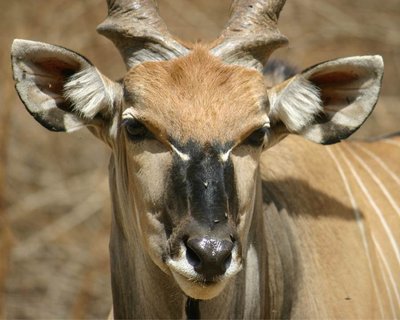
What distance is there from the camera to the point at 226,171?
3641mm

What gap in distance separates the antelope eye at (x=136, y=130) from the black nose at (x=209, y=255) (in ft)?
1.64

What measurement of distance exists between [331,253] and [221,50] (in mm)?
914

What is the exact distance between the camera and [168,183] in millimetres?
3668

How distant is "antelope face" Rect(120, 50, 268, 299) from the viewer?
3.49 meters

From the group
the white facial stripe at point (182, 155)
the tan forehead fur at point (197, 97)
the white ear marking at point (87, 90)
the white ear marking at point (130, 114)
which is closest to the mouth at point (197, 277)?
the white facial stripe at point (182, 155)

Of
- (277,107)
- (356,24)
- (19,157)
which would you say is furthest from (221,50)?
(356,24)

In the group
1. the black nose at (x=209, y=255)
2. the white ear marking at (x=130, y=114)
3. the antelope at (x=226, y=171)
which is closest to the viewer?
the black nose at (x=209, y=255)

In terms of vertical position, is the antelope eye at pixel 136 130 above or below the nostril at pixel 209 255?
above

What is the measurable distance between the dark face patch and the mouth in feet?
0.36

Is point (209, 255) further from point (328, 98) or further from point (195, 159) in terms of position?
point (328, 98)

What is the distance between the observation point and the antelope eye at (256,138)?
381 centimetres

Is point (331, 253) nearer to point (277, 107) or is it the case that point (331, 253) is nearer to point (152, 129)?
point (277, 107)

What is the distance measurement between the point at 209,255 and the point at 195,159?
0.37 meters

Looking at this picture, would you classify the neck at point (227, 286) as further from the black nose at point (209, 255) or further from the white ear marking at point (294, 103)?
the black nose at point (209, 255)
